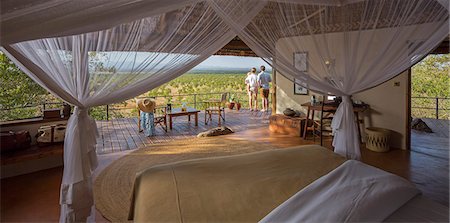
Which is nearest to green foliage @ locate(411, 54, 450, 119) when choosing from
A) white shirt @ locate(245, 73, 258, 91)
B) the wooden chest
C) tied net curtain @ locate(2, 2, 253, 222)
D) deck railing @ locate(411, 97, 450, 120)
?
deck railing @ locate(411, 97, 450, 120)

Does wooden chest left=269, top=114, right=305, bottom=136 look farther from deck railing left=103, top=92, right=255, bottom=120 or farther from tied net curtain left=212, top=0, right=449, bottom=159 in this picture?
tied net curtain left=212, top=0, right=449, bottom=159

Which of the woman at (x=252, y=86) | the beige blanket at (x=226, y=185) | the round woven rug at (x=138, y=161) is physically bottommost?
the round woven rug at (x=138, y=161)

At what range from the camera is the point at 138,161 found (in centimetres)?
402

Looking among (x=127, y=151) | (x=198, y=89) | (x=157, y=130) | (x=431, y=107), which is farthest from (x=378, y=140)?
(x=198, y=89)

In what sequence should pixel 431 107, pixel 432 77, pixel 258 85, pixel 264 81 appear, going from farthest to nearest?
pixel 258 85, pixel 264 81, pixel 431 107, pixel 432 77

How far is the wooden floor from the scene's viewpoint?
262cm

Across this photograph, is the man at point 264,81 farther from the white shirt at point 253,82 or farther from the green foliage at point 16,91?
the green foliage at point 16,91

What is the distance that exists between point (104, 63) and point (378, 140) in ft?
13.9

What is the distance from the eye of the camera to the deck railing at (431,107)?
674 cm

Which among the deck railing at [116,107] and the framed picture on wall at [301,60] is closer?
the framed picture on wall at [301,60]

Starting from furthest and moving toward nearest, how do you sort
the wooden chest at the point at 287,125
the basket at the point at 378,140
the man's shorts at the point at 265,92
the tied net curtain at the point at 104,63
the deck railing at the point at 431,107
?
the man's shorts at the point at 265,92 < the deck railing at the point at 431,107 < the wooden chest at the point at 287,125 < the basket at the point at 378,140 < the tied net curtain at the point at 104,63

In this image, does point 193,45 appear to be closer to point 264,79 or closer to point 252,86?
point 264,79

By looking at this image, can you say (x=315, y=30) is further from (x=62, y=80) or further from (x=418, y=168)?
(x=418, y=168)

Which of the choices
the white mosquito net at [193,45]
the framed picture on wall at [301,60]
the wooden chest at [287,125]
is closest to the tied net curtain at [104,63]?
the white mosquito net at [193,45]
